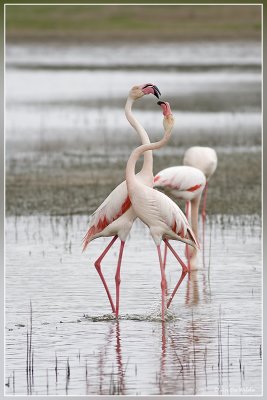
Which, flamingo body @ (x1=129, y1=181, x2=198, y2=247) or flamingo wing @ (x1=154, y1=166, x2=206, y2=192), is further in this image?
flamingo wing @ (x1=154, y1=166, x2=206, y2=192)

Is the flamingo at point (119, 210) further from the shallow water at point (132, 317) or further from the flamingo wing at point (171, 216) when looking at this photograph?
the shallow water at point (132, 317)

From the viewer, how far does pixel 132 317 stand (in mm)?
9375

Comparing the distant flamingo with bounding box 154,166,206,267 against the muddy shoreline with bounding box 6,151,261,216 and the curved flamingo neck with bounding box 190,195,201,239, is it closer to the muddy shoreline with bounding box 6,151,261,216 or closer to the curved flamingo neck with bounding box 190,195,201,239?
the curved flamingo neck with bounding box 190,195,201,239

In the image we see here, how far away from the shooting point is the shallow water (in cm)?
780

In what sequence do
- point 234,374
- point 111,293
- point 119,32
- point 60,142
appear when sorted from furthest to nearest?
point 119,32 < point 60,142 < point 111,293 < point 234,374

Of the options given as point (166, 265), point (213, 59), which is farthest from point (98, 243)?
point (213, 59)

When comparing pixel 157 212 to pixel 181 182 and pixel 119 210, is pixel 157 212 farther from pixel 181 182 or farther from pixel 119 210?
pixel 181 182

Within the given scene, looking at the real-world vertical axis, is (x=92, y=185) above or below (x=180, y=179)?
above

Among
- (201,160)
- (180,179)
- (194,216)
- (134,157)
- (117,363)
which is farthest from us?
(201,160)

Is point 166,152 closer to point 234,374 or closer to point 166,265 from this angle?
point 166,265

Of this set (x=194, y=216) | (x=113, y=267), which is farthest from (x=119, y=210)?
(x=194, y=216)

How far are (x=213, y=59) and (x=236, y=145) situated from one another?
1349cm

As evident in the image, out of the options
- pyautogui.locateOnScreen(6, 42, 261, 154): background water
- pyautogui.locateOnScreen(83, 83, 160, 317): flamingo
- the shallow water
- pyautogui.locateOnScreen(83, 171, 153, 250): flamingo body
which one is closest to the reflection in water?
the shallow water

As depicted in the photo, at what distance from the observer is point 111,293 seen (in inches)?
399
